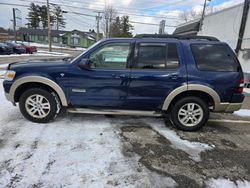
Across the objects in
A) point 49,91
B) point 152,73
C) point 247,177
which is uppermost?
point 152,73

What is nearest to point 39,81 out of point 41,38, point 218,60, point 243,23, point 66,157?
point 66,157

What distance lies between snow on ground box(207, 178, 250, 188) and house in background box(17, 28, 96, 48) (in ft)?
203

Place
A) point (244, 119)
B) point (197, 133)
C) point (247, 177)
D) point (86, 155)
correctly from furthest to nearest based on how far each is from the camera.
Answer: point (244, 119) → point (197, 133) → point (86, 155) → point (247, 177)

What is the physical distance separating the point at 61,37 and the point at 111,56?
63.6 metres

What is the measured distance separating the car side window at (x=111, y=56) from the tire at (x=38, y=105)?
3.71 ft

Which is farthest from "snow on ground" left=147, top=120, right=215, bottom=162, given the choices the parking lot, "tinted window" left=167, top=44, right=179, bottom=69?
"tinted window" left=167, top=44, right=179, bottom=69

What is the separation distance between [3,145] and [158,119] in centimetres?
320

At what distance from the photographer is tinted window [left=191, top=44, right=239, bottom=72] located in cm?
382

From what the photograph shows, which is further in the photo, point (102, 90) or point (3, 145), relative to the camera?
point (102, 90)

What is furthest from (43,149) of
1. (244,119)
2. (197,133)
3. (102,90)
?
(244,119)

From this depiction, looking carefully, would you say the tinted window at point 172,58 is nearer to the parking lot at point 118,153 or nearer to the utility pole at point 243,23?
the parking lot at point 118,153

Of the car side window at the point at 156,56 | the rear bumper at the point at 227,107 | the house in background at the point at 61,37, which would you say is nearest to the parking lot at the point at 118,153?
the rear bumper at the point at 227,107

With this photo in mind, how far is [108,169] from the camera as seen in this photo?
2762 millimetres

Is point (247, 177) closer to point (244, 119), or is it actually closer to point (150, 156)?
point (150, 156)
